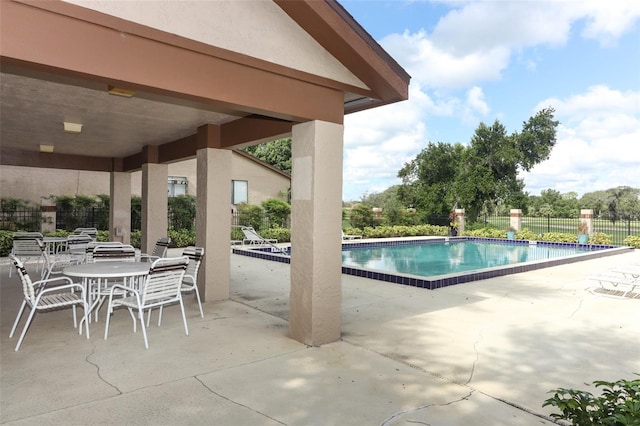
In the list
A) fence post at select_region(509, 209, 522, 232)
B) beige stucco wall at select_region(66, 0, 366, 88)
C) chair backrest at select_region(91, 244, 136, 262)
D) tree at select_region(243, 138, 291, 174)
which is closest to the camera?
beige stucco wall at select_region(66, 0, 366, 88)

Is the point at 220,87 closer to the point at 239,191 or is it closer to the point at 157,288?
the point at 157,288

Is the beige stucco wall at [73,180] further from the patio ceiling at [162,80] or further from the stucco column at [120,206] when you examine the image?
the patio ceiling at [162,80]

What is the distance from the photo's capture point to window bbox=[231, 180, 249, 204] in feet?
69.4

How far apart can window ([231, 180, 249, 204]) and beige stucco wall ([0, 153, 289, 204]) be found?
209 millimetres

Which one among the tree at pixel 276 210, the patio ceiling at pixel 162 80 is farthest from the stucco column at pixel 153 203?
the tree at pixel 276 210

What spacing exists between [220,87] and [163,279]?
226 centimetres

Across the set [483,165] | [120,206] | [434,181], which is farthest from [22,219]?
[483,165]

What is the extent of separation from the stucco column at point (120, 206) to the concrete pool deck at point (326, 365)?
5.70m

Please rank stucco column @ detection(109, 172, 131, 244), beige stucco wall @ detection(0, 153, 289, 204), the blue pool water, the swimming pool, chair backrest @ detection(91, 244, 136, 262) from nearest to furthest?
chair backrest @ detection(91, 244, 136, 262) → the swimming pool → stucco column @ detection(109, 172, 131, 244) → the blue pool water → beige stucco wall @ detection(0, 153, 289, 204)

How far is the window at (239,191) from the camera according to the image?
2116 centimetres

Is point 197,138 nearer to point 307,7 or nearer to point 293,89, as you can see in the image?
point 293,89

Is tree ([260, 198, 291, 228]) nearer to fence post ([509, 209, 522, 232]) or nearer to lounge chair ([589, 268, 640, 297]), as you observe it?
fence post ([509, 209, 522, 232])

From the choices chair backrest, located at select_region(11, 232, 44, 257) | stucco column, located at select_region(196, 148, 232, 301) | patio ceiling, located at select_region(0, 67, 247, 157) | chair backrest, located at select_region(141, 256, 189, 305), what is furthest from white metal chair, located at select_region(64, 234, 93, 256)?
chair backrest, located at select_region(141, 256, 189, 305)

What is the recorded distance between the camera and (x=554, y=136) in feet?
88.3
